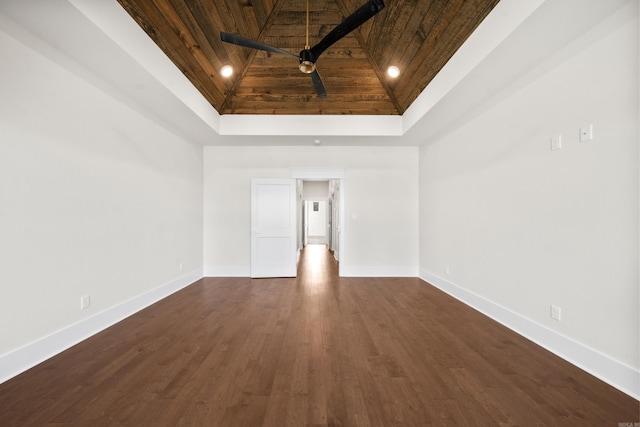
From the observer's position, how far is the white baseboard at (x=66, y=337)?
2096mm

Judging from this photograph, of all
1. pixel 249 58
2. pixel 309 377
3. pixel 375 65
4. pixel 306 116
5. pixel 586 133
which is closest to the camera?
pixel 309 377

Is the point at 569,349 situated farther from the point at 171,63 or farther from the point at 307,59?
the point at 171,63

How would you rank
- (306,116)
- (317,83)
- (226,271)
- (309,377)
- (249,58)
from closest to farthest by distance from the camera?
(309,377)
(317,83)
(249,58)
(306,116)
(226,271)

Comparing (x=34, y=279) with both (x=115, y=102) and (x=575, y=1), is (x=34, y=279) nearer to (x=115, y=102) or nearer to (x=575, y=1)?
(x=115, y=102)

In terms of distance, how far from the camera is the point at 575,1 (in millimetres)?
1873

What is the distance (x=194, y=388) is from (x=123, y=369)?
736 mm

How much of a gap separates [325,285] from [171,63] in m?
3.93

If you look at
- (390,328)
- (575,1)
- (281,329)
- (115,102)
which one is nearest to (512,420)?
(390,328)

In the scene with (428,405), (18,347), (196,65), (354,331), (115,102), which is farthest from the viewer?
(196,65)

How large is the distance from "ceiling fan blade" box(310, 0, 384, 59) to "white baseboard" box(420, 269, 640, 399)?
3141 millimetres

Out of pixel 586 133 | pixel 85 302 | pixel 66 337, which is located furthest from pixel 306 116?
pixel 66 337

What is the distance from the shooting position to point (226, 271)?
5488 mm

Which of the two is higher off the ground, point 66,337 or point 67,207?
point 67,207

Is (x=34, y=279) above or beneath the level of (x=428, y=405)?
above
